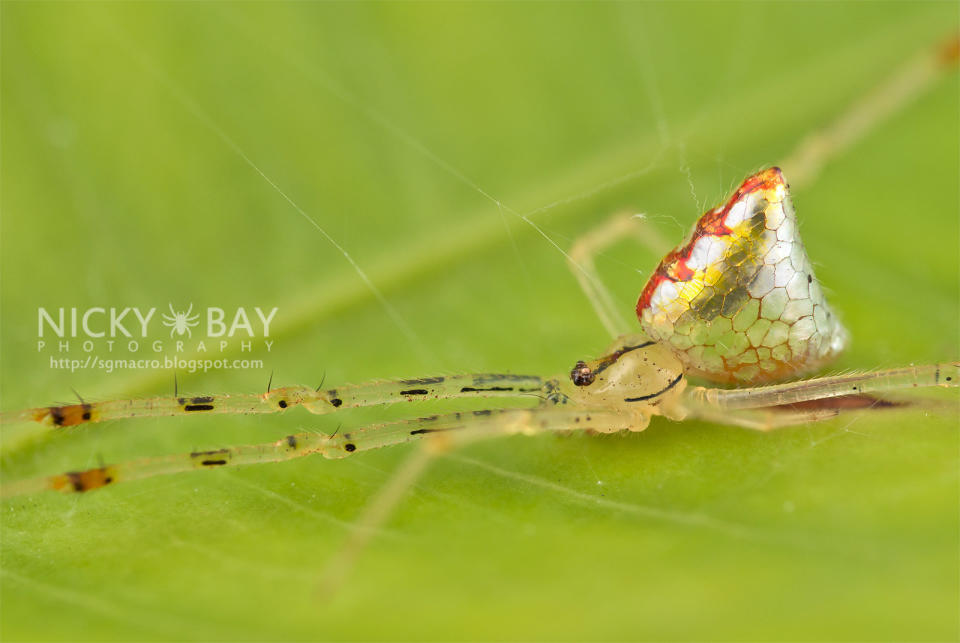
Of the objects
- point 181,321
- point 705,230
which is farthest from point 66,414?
point 705,230

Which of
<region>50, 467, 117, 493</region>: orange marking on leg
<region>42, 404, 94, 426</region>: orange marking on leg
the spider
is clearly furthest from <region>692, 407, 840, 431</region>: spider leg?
<region>42, 404, 94, 426</region>: orange marking on leg

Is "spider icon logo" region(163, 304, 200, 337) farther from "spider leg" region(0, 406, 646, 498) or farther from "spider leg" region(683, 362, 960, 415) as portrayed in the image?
"spider leg" region(683, 362, 960, 415)

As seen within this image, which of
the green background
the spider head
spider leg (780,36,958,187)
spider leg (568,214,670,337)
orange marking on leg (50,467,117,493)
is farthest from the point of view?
spider leg (780,36,958,187)

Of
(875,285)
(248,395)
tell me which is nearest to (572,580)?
(248,395)

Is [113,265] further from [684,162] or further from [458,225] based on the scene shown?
[684,162]

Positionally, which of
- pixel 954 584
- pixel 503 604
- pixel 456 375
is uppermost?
pixel 456 375

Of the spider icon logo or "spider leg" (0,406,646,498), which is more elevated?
the spider icon logo
